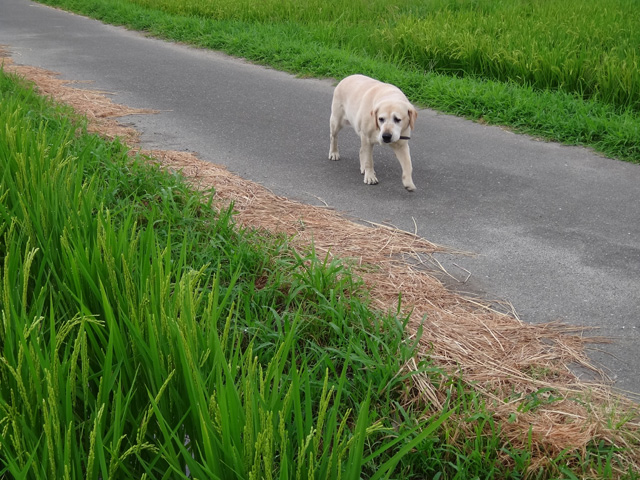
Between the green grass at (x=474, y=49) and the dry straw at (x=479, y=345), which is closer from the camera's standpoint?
the dry straw at (x=479, y=345)

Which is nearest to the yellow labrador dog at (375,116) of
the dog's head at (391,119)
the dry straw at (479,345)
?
the dog's head at (391,119)

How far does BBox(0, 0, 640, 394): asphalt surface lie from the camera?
3.55m

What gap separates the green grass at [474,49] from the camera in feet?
21.0

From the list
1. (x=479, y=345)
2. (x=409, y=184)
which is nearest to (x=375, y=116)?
(x=409, y=184)

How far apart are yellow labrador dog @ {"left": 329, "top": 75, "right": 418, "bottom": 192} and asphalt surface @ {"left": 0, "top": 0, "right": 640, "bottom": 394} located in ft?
0.69

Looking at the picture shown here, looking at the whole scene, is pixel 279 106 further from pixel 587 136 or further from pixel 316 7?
pixel 316 7

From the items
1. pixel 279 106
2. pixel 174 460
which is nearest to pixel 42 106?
pixel 279 106

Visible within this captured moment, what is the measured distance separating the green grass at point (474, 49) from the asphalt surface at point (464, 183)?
331 mm

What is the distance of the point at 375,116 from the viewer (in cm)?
497

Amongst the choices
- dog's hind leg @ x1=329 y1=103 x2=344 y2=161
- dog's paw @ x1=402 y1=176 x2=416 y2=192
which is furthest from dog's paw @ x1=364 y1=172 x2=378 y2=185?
dog's hind leg @ x1=329 y1=103 x2=344 y2=161

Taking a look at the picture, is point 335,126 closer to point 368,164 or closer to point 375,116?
point 368,164

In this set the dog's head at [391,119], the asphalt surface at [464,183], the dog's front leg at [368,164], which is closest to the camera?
the asphalt surface at [464,183]

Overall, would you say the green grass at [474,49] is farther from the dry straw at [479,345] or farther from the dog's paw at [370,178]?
the dry straw at [479,345]

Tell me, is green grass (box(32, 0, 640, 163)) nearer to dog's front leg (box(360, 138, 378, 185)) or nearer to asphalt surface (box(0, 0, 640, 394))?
asphalt surface (box(0, 0, 640, 394))
